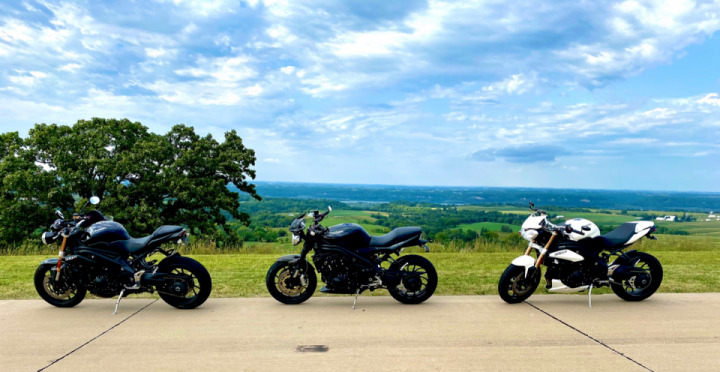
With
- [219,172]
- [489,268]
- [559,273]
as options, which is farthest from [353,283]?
[219,172]

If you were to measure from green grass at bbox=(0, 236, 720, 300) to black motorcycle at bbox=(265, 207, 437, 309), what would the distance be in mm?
857

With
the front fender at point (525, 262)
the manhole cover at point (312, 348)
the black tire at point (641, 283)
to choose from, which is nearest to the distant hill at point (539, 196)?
the black tire at point (641, 283)

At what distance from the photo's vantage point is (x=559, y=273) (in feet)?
23.5

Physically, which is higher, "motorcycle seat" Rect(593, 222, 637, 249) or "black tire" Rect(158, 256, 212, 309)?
"motorcycle seat" Rect(593, 222, 637, 249)

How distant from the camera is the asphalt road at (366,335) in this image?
465 centimetres

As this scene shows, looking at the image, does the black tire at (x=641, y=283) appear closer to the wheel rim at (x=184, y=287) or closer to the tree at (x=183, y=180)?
the wheel rim at (x=184, y=287)

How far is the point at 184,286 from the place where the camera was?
665cm

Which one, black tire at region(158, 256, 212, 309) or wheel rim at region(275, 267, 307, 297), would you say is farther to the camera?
wheel rim at region(275, 267, 307, 297)

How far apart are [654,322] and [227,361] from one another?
16.4 feet

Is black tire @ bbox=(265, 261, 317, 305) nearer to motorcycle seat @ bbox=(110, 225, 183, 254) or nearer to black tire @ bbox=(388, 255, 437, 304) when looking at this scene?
black tire @ bbox=(388, 255, 437, 304)

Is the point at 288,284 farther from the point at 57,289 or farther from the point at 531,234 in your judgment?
the point at 531,234

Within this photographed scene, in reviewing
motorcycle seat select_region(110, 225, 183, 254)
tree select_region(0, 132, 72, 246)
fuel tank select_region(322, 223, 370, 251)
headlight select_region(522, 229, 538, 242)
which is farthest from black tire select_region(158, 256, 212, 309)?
tree select_region(0, 132, 72, 246)

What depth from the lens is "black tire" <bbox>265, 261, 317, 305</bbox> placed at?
6.96 meters

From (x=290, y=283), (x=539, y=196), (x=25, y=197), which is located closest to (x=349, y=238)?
(x=290, y=283)
